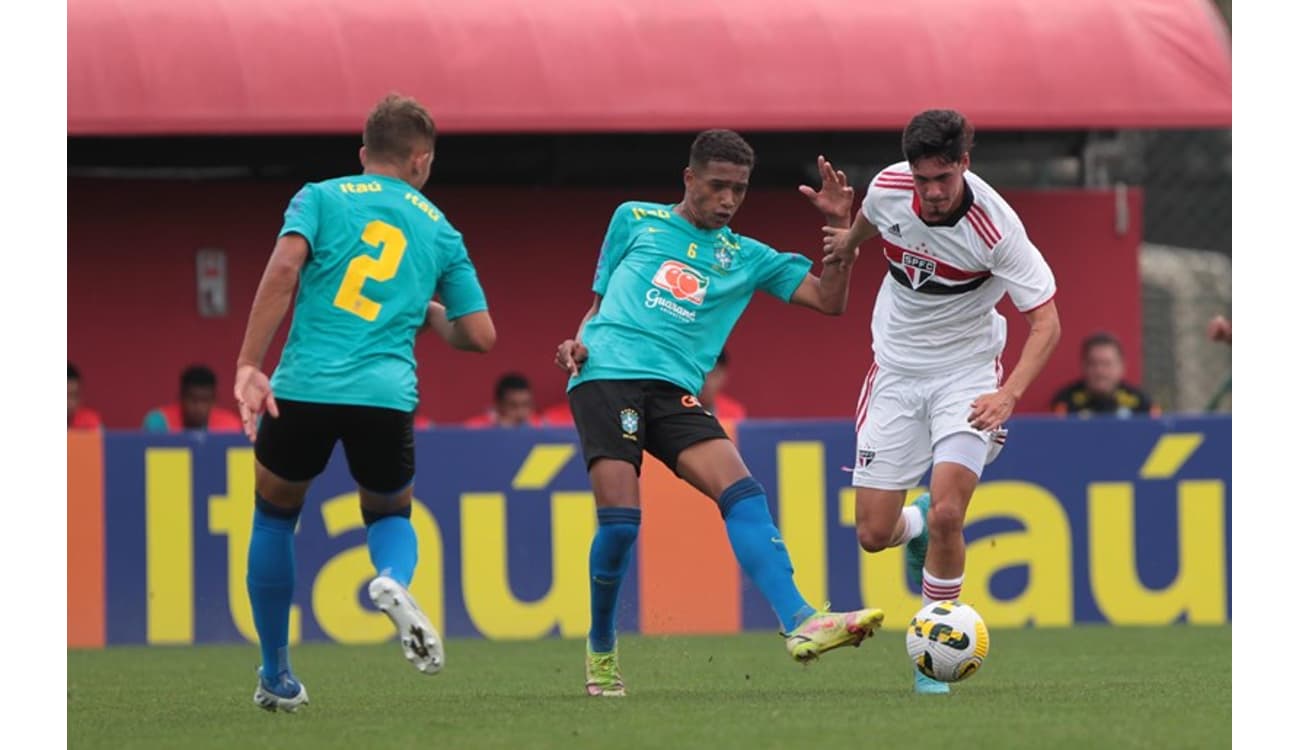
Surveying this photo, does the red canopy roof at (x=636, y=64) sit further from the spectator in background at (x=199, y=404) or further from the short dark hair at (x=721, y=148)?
the short dark hair at (x=721, y=148)

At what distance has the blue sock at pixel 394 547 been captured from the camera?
7.50 meters

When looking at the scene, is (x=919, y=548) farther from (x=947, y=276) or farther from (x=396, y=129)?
(x=396, y=129)

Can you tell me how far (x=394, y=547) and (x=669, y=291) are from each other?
165cm

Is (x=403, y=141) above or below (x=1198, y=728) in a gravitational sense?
above

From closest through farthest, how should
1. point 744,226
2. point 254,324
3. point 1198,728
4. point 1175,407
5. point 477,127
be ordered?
point 1198,728 < point 254,324 < point 477,127 < point 744,226 < point 1175,407

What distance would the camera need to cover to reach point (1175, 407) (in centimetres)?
1764

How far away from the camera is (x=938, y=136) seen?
26.0ft

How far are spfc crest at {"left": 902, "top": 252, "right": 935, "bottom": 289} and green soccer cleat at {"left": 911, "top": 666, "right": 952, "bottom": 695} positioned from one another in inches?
58.8

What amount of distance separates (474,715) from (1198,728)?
2.42 m

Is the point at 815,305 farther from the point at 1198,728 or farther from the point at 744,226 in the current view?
the point at 744,226

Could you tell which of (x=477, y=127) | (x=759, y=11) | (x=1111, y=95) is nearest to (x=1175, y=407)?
(x=1111, y=95)

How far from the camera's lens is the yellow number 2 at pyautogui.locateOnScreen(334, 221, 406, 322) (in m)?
7.54

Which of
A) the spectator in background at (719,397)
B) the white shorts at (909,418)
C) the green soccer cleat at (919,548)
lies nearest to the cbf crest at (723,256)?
the white shorts at (909,418)

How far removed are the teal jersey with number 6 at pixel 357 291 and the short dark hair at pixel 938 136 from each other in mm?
1747
